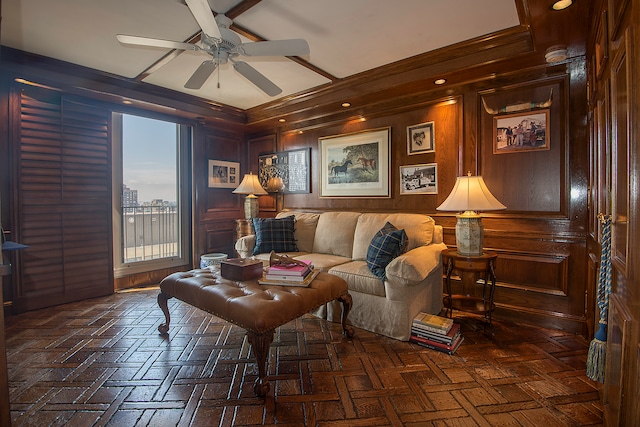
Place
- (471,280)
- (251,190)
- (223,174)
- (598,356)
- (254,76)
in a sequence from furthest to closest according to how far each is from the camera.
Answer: (223,174) < (251,190) < (471,280) < (254,76) < (598,356)

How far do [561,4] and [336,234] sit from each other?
252 centimetres

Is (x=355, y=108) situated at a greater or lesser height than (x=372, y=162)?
greater

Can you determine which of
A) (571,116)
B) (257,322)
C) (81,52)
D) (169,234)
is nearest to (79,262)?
(169,234)

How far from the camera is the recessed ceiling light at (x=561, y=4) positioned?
180 cm

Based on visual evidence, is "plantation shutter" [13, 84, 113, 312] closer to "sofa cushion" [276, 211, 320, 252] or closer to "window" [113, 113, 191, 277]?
"window" [113, 113, 191, 277]

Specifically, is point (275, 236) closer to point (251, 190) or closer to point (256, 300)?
point (251, 190)

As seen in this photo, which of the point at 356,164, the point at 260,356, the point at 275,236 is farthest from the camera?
the point at 356,164

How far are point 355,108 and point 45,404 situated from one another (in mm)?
3696

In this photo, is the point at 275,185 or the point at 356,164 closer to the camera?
the point at 356,164

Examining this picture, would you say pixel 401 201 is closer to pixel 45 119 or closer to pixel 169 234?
pixel 169 234

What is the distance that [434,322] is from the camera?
7.70 ft

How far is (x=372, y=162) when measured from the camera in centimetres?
374

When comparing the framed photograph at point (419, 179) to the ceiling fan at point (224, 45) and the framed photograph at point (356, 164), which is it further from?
the ceiling fan at point (224, 45)

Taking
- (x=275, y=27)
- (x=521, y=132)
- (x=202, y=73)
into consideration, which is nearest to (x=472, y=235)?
(x=521, y=132)
